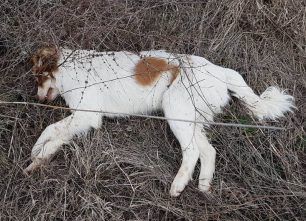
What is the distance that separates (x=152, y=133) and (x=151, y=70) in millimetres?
503

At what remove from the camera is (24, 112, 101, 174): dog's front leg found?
3608 millimetres

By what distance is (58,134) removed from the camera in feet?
12.2

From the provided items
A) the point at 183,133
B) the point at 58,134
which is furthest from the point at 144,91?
the point at 58,134

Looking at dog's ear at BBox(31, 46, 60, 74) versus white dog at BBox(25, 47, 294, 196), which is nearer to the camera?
white dog at BBox(25, 47, 294, 196)

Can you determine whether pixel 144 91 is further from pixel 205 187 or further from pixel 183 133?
pixel 205 187

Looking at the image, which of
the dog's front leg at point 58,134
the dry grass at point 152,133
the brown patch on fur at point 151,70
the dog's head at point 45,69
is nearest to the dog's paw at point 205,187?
the dry grass at point 152,133

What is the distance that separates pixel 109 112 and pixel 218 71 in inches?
36.8

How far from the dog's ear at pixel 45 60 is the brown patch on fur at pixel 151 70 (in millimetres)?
674

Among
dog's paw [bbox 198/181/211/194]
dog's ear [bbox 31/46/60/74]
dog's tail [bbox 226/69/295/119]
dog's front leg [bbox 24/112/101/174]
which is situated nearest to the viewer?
dog's paw [bbox 198/181/211/194]

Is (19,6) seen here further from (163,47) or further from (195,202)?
(195,202)

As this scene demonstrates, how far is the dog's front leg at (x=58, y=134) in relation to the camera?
3.61 m

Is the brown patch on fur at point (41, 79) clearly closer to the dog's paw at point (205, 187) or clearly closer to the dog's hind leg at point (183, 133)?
the dog's hind leg at point (183, 133)

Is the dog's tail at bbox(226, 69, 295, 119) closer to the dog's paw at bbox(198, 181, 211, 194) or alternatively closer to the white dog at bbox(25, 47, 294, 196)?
the white dog at bbox(25, 47, 294, 196)

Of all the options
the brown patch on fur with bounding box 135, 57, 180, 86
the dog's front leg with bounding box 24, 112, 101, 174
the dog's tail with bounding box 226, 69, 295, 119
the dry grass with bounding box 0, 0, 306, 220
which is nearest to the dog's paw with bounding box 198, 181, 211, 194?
the dry grass with bounding box 0, 0, 306, 220
